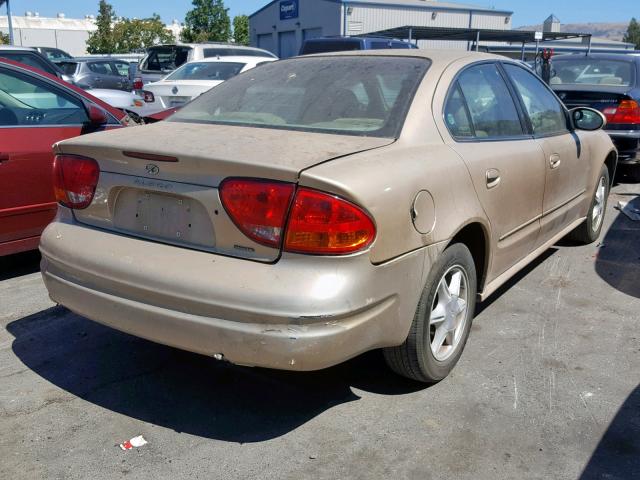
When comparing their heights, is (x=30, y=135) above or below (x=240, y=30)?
below

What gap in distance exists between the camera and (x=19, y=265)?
5.25 m

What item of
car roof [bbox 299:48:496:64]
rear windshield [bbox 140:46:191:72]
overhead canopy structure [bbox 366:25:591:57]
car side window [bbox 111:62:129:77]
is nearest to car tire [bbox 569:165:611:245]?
car roof [bbox 299:48:496:64]

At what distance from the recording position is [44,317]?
13.7ft

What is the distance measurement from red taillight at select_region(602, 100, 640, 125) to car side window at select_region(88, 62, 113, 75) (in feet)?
51.1

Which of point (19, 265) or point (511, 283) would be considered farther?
point (19, 265)

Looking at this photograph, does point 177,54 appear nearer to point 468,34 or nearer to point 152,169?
point 468,34

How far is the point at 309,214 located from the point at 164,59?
14.6 m

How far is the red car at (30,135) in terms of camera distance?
456 cm

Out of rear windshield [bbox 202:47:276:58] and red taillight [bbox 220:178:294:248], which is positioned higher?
rear windshield [bbox 202:47:276:58]

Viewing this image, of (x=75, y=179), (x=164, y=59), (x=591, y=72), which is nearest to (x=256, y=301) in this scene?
(x=75, y=179)

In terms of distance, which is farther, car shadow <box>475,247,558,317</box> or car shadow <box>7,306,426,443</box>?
car shadow <box>475,247,558,317</box>

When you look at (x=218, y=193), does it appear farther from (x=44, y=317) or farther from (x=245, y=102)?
(x=44, y=317)

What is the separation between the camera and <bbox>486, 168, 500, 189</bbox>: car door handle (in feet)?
11.4

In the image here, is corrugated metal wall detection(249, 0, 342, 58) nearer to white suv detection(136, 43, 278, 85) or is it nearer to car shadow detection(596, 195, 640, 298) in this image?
white suv detection(136, 43, 278, 85)
